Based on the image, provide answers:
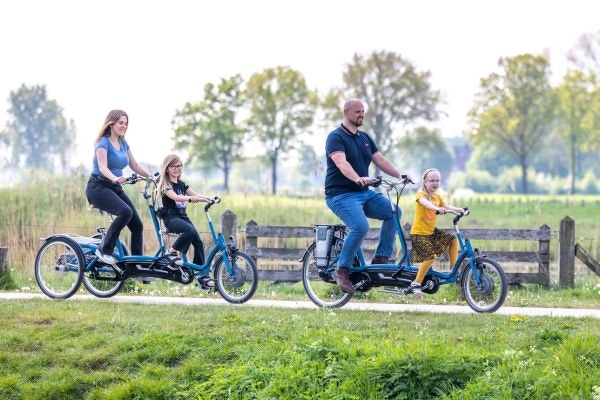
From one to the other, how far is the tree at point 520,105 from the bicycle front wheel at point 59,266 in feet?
150

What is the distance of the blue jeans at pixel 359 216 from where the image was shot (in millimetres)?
9195

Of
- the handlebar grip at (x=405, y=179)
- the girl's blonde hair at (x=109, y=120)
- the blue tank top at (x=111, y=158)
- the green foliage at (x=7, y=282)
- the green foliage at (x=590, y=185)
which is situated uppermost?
the green foliage at (x=590, y=185)

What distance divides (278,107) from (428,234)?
4423 centimetres

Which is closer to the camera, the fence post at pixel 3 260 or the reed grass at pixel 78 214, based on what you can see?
the fence post at pixel 3 260

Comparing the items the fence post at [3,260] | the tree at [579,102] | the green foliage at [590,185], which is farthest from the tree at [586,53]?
the fence post at [3,260]

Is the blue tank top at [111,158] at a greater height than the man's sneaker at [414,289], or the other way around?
the blue tank top at [111,158]

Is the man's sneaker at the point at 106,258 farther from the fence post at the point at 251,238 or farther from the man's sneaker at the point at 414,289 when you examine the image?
the fence post at the point at 251,238

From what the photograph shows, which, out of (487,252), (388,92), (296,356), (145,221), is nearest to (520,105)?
(388,92)

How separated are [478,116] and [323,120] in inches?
377

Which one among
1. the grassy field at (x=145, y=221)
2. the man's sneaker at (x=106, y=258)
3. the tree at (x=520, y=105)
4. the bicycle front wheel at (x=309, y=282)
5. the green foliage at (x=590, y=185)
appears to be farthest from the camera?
the green foliage at (x=590, y=185)

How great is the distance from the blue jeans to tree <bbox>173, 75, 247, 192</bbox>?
40667 mm

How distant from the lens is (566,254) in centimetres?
1420

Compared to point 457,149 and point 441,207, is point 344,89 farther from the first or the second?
point 457,149

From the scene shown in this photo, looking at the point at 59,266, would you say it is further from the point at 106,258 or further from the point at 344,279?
the point at 344,279
